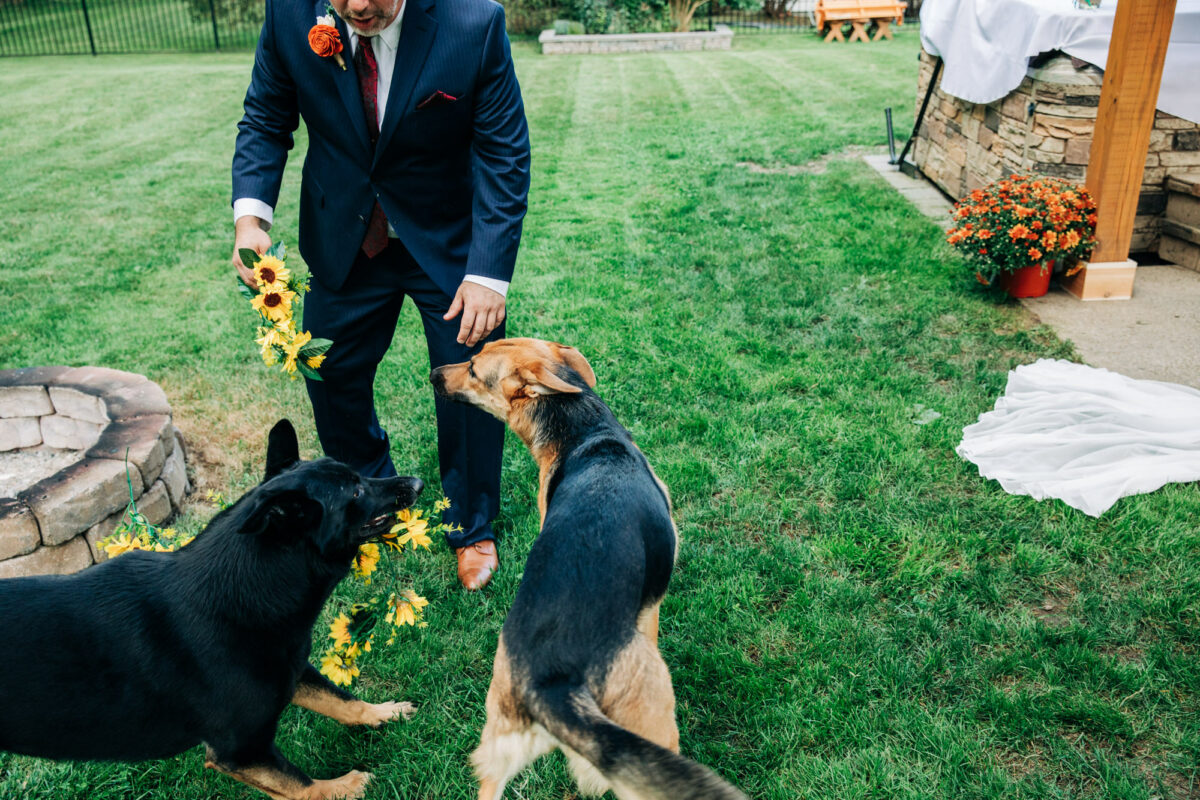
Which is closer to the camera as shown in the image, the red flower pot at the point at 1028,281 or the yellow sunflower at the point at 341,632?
the yellow sunflower at the point at 341,632

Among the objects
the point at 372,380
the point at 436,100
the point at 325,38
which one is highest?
the point at 325,38

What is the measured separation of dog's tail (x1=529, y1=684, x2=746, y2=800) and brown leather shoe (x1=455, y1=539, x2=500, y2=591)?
156cm

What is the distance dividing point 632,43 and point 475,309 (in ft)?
62.2

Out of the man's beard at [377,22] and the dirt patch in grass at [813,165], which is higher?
the man's beard at [377,22]

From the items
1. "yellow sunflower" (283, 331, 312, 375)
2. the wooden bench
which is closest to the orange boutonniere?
"yellow sunflower" (283, 331, 312, 375)

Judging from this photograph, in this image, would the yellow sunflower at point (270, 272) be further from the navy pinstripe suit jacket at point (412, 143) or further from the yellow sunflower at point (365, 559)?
the yellow sunflower at point (365, 559)

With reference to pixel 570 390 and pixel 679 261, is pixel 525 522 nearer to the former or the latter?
pixel 570 390

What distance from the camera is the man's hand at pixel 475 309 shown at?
336 centimetres

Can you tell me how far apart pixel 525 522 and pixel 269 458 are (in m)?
1.62

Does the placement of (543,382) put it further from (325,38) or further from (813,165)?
(813,165)

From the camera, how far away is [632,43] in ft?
66.0

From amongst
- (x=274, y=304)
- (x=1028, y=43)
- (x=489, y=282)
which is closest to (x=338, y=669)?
(x=274, y=304)

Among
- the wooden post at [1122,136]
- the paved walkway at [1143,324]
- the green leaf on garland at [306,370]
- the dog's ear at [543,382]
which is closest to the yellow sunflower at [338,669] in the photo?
the green leaf on garland at [306,370]

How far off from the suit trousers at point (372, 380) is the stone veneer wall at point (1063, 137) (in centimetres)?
565
